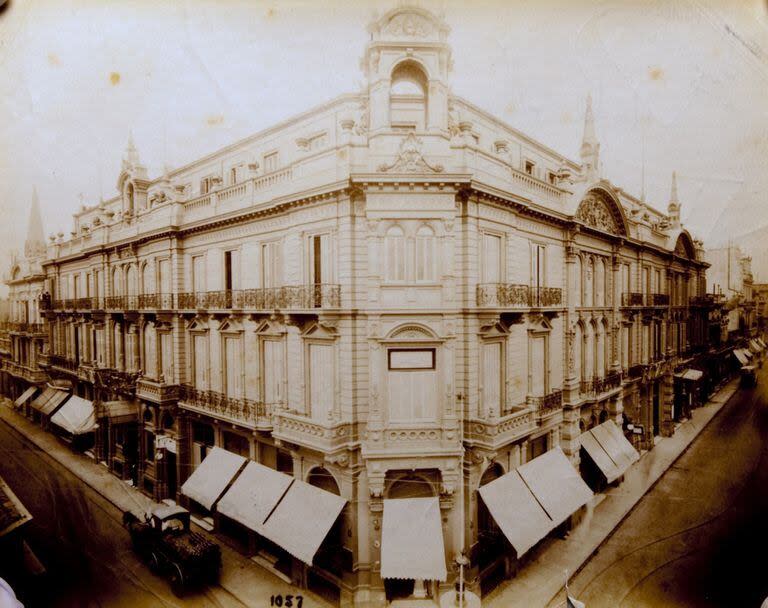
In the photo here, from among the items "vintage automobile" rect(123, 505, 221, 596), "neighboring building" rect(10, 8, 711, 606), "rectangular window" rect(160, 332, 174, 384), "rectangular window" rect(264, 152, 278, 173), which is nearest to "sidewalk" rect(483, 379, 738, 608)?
"neighboring building" rect(10, 8, 711, 606)

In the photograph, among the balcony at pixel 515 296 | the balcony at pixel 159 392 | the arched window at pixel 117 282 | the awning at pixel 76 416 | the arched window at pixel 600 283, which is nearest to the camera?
the balcony at pixel 515 296

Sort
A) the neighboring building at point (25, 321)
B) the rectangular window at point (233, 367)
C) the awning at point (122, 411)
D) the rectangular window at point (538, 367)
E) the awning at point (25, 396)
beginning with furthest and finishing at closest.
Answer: the awning at point (122, 411) < the rectangular window at point (233, 367) < the rectangular window at point (538, 367) < the awning at point (25, 396) < the neighboring building at point (25, 321)

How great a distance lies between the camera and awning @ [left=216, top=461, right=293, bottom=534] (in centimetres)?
1026

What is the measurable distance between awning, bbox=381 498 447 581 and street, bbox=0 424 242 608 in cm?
481

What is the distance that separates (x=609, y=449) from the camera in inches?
586

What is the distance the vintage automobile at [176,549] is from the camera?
33.1ft

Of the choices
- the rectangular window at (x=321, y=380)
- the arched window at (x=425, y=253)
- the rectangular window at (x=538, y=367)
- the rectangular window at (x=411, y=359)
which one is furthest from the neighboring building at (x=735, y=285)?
the rectangular window at (x=321, y=380)

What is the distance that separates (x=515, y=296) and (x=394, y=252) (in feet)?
12.5

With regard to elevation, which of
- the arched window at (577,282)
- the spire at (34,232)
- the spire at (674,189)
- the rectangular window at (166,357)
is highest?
the spire at (674,189)

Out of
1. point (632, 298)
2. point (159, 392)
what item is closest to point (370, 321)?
point (159, 392)

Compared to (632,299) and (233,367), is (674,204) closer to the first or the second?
(632,299)

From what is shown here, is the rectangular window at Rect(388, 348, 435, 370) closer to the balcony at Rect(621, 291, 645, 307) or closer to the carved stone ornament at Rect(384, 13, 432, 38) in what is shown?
the carved stone ornament at Rect(384, 13, 432, 38)

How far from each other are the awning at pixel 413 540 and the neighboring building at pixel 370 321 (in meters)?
0.06

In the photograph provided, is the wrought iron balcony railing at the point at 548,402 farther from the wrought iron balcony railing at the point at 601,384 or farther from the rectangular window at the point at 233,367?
the rectangular window at the point at 233,367
